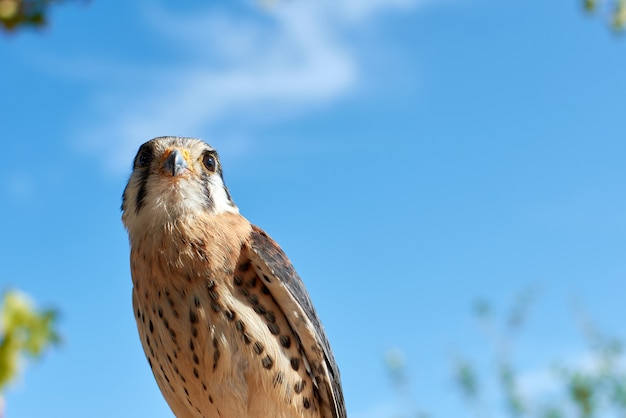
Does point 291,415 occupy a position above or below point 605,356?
below

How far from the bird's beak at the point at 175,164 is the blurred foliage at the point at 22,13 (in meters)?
2.49

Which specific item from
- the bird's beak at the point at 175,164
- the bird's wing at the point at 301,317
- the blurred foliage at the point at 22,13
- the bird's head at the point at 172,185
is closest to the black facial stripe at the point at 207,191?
the bird's head at the point at 172,185

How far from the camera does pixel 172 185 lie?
304 cm

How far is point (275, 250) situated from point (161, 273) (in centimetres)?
52

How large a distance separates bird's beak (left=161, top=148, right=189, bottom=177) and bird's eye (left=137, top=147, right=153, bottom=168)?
0.59 ft

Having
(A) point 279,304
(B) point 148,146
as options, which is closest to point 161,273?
(A) point 279,304

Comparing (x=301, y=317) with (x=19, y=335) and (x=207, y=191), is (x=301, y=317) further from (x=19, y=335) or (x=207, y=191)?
(x=19, y=335)

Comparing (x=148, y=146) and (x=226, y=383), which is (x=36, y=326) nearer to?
(x=226, y=383)

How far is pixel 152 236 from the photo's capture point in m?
2.95

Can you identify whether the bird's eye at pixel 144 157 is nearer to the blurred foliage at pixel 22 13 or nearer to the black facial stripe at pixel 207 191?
the black facial stripe at pixel 207 191

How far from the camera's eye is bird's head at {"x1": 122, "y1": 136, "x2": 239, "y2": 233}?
299cm

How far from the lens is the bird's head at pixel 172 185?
118 inches

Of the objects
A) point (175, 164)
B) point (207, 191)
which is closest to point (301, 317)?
point (207, 191)

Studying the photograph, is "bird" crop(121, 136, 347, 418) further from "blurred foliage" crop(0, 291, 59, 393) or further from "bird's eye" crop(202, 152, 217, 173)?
"blurred foliage" crop(0, 291, 59, 393)
